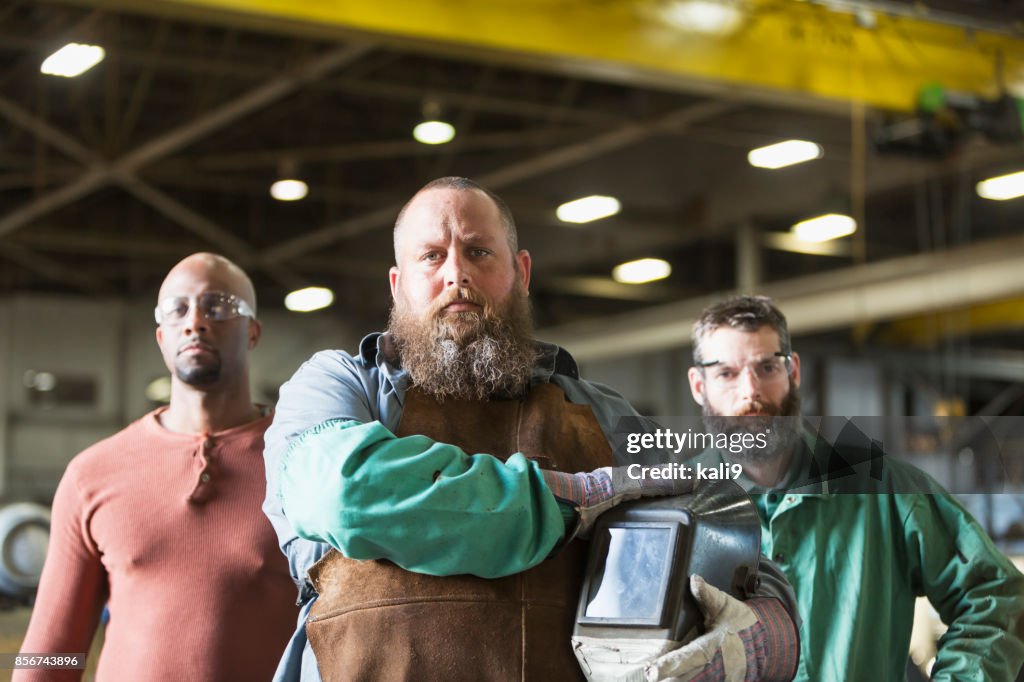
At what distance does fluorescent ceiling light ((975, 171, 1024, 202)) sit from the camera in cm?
1173

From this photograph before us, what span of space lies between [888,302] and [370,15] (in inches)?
260

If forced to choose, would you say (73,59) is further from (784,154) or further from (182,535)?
(182,535)

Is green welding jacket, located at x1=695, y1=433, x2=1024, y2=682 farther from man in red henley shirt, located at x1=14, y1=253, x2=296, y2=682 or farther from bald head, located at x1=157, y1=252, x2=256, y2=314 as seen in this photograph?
bald head, located at x1=157, y1=252, x2=256, y2=314

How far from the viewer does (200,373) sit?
119 inches

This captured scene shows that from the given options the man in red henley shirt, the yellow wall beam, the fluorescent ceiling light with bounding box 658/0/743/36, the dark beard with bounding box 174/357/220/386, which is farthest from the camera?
the yellow wall beam

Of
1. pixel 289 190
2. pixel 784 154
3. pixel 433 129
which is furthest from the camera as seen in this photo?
pixel 289 190

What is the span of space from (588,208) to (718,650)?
1289cm

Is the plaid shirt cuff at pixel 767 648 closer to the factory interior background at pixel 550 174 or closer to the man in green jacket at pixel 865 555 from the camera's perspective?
the man in green jacket at pixel 865 555

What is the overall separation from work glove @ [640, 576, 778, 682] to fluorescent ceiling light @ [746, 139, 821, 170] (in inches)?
441

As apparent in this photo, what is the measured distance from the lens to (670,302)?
56.9ft

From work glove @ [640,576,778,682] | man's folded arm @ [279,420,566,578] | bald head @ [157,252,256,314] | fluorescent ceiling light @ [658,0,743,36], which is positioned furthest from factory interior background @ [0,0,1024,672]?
man's folded arm @ [279,420,566,578]

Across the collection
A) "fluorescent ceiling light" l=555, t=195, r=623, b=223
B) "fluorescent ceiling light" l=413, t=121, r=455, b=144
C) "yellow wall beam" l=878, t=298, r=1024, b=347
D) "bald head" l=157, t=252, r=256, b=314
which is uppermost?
"fluorescent ceiling light" l=413, t=121, r=455, b=144

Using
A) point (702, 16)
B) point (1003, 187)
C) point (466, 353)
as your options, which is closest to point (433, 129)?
point (702, 16)

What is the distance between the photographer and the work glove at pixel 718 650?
186 cm
